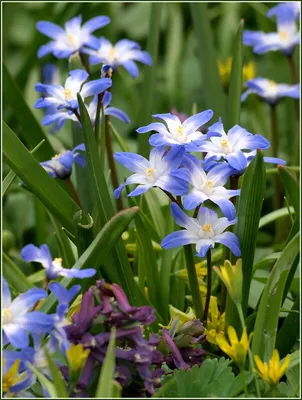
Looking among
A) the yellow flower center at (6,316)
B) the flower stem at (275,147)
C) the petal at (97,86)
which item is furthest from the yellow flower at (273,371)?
the flower stem at (275,147)

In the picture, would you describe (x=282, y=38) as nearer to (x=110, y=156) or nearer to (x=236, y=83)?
(x=236, y=83)

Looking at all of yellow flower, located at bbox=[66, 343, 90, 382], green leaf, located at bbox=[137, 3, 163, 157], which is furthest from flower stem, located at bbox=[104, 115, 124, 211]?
yellow flower, located at bbox=[66, 343, 90, 382]

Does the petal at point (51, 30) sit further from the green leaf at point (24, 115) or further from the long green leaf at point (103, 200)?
the long green leaf at point (103, 200)

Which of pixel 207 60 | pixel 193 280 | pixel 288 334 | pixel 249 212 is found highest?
pixel 207 60

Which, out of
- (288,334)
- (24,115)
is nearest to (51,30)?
(24,115)

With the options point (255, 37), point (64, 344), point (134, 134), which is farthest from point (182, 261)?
point (134, 134)

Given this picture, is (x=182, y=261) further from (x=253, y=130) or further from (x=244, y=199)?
(x=253, y=130)

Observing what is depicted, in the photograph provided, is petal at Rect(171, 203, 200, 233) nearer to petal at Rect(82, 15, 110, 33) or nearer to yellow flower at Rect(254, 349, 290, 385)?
yellow flower at Rect(254, 349, 290, 385)
